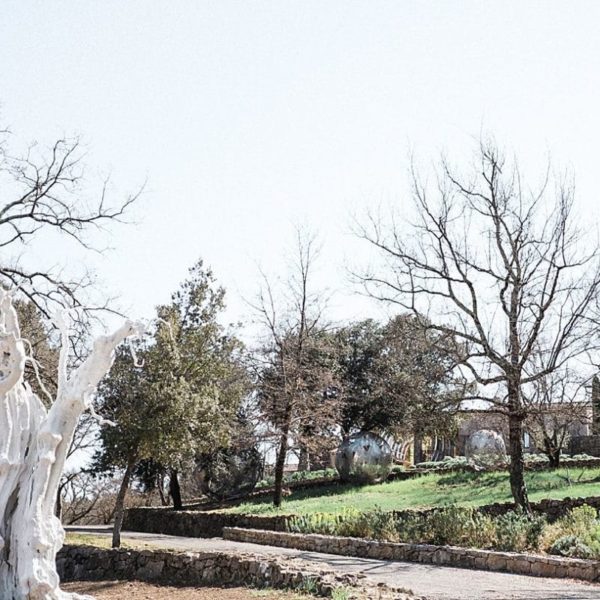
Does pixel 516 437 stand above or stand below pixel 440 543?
above

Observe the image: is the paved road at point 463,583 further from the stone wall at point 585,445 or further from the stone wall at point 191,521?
the stone wall at point 585,445

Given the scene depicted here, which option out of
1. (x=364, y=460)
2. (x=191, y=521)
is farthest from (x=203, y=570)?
(x=364, y=460)

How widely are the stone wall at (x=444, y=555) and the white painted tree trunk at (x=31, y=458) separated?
869 centimetres

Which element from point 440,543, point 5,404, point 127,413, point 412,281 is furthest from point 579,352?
point 5,404

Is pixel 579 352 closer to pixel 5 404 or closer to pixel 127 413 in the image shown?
pixel 127 413

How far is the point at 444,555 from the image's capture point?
55.1 feet

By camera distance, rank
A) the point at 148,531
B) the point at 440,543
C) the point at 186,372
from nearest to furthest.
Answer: the point at 440,543, the point at 186,372, the point at 148,531

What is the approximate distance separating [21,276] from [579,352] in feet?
46.7

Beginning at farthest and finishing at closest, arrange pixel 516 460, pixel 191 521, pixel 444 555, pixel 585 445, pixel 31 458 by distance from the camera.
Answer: pixel 585 445
pixel 191 521
pixel 516 460
pixel 444 555
pixel 31 458

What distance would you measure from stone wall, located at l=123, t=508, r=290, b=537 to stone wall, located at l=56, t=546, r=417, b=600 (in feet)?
25.7

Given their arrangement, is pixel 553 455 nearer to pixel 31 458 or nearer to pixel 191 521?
pixel 191 521

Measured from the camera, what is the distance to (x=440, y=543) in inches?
703

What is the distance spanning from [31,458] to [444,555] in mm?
9694

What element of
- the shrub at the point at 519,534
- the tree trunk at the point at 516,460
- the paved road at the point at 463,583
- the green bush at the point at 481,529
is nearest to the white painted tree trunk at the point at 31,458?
the paved road at the point at 463,583
